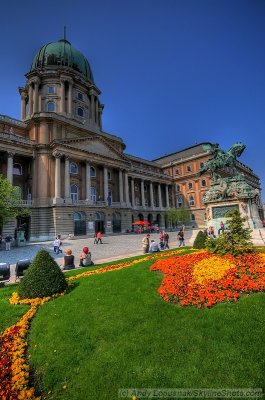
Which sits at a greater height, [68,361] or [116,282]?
[116,282]

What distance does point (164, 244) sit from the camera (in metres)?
22.1

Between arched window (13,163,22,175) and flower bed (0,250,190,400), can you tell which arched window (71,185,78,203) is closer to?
arched window (13,163,22,175)

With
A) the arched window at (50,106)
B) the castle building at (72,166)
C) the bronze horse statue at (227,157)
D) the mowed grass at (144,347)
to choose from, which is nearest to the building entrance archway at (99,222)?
the castle building at (72,166)

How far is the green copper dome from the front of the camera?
61031mm

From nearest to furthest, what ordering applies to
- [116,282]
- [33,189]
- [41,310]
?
[41,310] → [116,282] → [33,189]

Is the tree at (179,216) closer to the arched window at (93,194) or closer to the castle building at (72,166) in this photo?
the castle building at (72,166)

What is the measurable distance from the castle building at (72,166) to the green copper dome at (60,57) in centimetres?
26

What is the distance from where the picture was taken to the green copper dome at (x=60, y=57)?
200 ft

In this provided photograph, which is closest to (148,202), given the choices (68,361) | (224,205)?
(224,205)

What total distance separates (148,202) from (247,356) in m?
67.2

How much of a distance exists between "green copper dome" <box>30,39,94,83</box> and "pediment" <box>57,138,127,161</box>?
27059 mm

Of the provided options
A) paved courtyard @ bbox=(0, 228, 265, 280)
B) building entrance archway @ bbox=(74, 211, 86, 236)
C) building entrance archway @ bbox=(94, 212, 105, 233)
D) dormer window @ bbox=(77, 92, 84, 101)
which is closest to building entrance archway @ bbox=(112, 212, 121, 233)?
building entrance archway @ bbox=(94, 212, 105, 233)

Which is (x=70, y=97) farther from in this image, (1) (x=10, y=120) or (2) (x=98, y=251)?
(2) (x=98, y=251)

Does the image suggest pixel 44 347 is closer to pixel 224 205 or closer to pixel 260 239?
pixel 260 239
